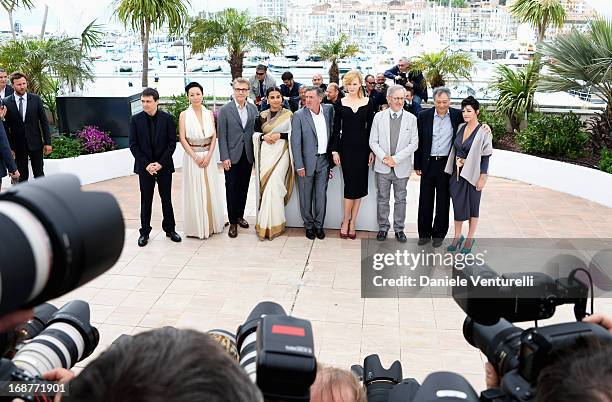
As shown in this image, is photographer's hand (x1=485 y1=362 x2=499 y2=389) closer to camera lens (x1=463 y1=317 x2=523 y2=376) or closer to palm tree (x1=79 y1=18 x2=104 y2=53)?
camera lens (x1=463 y1=317 x2=523 y2=376)

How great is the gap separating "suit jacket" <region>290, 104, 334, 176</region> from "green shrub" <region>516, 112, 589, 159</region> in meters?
3.30

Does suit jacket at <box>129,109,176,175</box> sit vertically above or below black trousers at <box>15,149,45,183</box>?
above

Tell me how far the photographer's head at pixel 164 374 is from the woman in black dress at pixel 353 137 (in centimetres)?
466

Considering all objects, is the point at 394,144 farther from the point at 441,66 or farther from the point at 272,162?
the point at 441,66

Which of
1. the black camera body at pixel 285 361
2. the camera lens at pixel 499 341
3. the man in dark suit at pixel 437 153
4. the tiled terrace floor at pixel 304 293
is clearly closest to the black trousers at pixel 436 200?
the man in dark suit at pixel 437 153

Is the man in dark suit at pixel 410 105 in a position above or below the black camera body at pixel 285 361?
above

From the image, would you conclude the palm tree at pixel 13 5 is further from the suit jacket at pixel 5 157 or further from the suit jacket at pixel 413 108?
the suit jacket at pixel 413 108

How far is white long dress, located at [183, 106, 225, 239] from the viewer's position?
570cm

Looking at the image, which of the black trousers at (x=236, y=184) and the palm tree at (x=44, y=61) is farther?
the palm tree at (x=44, y=61)

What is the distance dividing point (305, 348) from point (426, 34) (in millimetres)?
10086

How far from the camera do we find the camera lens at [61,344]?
1.60 meters

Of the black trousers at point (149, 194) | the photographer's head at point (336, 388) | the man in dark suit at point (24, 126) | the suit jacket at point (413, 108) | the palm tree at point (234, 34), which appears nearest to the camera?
the photographer's head at point (336, 388)

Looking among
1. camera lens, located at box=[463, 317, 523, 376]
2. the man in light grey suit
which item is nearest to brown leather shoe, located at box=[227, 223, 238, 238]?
the man in light grey suit

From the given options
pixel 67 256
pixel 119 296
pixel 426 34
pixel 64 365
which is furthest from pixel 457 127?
pixel 426 34
